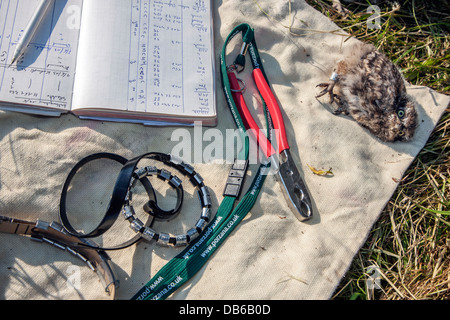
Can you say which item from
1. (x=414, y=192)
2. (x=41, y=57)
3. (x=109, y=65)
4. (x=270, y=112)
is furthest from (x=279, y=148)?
(x=41, y=57)

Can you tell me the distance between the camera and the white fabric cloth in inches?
62.7

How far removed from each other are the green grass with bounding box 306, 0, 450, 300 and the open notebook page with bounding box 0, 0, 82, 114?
143 centimetres

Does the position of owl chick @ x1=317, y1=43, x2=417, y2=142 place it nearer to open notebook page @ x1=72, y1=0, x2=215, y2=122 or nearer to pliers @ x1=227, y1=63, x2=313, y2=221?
pliers @ x1=227, y1=63, x2=313, y2=221

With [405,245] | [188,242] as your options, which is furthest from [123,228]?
[405,245]

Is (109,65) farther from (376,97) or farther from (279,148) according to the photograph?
(376,97)

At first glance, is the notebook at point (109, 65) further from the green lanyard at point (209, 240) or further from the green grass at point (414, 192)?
the green grass at point (414, 192)

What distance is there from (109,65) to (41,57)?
1.09 ft

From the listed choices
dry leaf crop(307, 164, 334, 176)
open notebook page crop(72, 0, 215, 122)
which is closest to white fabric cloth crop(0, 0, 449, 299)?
dry leaf crop(307, 164, 334, 176)

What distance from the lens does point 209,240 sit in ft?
5.48

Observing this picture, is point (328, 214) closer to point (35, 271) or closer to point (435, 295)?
point (435, 295)

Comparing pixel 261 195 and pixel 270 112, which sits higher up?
pixel 270 112

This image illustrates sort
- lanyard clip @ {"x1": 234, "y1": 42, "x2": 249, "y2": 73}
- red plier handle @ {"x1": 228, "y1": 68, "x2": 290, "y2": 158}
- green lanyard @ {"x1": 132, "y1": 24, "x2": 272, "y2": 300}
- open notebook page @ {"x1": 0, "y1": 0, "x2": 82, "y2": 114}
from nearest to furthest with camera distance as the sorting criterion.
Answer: green lanyard @ {"x1": 132, "y1": 24, "x2": 272, "y2": 300} → open notebook page @ {"x1": 0, "y1": 0, "x2": 82, "y2": 114} → red plier handle @ {"x1": 228, "y1": 68, "x2": 290, "y2": 158} → lanyard clip @ {"x1": 234, "y1": 42, "x2": 249, "y2": 73}

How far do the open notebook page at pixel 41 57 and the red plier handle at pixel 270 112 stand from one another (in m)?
0.81

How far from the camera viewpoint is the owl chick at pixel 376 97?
193cm
